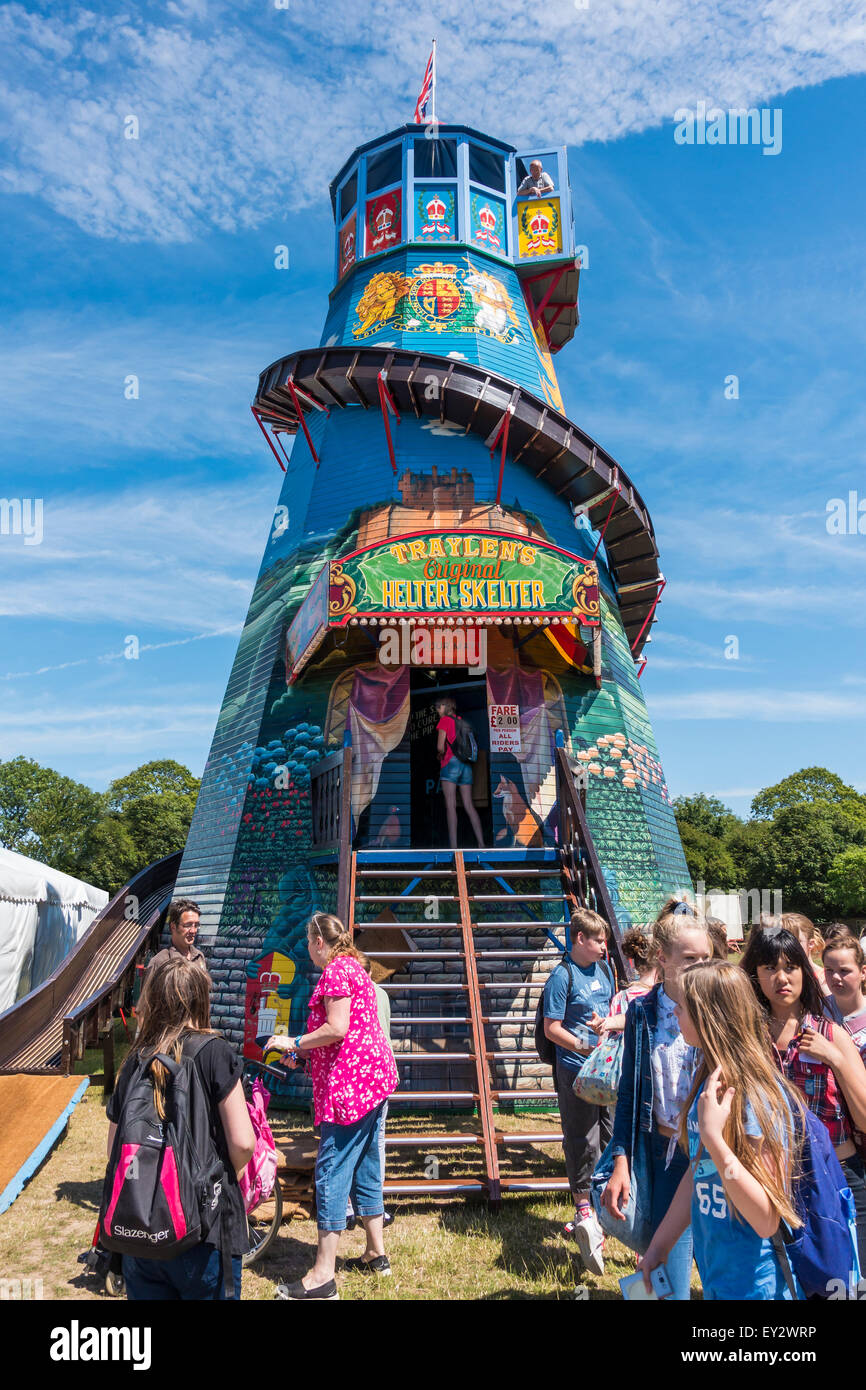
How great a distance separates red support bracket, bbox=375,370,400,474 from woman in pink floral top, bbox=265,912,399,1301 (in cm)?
953

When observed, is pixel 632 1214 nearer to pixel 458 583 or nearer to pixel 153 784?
pixel 458 583

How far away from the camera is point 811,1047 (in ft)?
9.98

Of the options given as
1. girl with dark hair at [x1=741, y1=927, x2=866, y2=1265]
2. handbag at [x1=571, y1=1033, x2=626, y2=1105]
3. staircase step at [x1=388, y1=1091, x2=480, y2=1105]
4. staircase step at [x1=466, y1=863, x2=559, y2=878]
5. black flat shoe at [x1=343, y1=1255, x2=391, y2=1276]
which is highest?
staircase step at [x1=466, y1=863, x2=559, y2=878]

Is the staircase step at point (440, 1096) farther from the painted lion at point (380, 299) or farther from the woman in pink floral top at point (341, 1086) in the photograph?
the painted lion at point (380, 299)

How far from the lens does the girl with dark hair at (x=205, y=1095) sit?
2850 mm

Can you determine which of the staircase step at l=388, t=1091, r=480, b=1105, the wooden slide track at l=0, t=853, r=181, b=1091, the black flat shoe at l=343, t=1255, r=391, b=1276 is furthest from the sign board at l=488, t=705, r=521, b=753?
the black flat shoe at l=343, t=1255, r=391, b=1276

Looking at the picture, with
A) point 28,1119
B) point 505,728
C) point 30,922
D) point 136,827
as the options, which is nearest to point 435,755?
point 505,728

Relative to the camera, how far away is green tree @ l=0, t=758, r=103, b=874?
44312 mm

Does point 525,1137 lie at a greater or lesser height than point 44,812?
lesser

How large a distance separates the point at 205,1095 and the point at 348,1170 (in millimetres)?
2097

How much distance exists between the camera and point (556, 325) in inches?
725

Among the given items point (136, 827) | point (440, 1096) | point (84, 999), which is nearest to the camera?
point (440, 1096)

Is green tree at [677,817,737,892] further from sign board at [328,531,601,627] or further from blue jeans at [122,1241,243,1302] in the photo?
blue jeans at [122,1241,243,1302]
